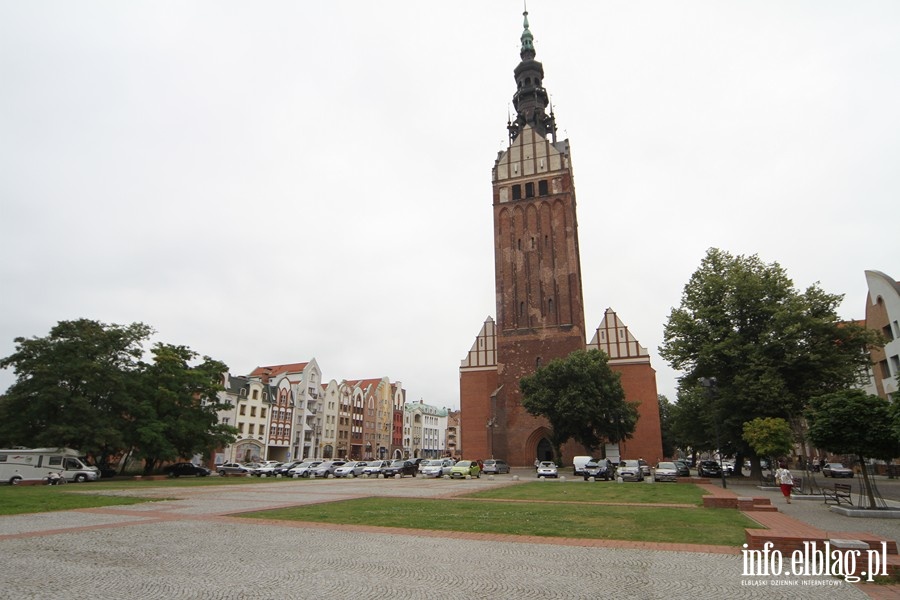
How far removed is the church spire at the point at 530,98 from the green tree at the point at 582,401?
28496 millimetres

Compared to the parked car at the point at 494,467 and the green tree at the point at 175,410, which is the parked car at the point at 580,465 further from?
the green tree at the point at 175,410

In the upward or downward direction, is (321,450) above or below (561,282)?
below

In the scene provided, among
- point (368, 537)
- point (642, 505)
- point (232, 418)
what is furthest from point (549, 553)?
point (232, 418)

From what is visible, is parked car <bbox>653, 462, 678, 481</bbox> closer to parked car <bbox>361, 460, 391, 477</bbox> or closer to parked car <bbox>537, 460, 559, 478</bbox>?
parked car <bbox>537, 460, 559, 478</bbox>

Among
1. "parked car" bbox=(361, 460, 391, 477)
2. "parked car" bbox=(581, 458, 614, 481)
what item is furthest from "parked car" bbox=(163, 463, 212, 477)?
"parked car" bbox=(581, 458, 614, 481)

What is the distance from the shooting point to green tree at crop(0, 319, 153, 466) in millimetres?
33438

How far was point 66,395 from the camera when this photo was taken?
33.7 m

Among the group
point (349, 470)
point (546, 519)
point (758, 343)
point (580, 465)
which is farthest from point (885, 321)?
point (349, 470)

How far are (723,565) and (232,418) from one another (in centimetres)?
6219

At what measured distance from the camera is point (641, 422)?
5159 centimetres

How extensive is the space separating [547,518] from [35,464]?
33835 millimetres

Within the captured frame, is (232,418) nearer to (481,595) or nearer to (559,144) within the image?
(559,144)

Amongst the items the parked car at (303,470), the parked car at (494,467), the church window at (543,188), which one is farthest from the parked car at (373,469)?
the church window at (543,188)

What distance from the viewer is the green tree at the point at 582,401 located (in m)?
39.8
